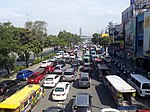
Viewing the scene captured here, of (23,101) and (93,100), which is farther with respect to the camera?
(93,100)

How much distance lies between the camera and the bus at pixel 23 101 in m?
14.6

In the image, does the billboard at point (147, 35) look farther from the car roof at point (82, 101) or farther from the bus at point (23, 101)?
the bus at point (23, 101)

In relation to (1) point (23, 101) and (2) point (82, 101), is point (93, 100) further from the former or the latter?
(1) point (23, 101)

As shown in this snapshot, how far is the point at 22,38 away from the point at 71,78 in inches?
647

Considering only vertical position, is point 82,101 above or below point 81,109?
above

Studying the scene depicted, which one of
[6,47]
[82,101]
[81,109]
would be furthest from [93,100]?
[6,47]

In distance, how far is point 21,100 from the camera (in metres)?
15.6

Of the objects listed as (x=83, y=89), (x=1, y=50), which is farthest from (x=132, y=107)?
(x=1, y=50)

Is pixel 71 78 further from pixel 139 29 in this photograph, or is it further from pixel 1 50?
pixel 139 29

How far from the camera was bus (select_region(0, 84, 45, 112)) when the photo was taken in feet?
47.8

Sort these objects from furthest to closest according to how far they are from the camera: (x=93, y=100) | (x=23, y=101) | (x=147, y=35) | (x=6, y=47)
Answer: (x=147, y=35)
(x=6, y=47)
(x=93, y=100)
(x=23, y=101)

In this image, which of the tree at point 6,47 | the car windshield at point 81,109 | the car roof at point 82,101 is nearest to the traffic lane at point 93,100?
the car roof at point 82,101

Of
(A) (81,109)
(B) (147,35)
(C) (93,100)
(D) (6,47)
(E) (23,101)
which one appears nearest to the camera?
(A) (81,109)

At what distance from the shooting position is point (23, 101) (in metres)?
15.8
